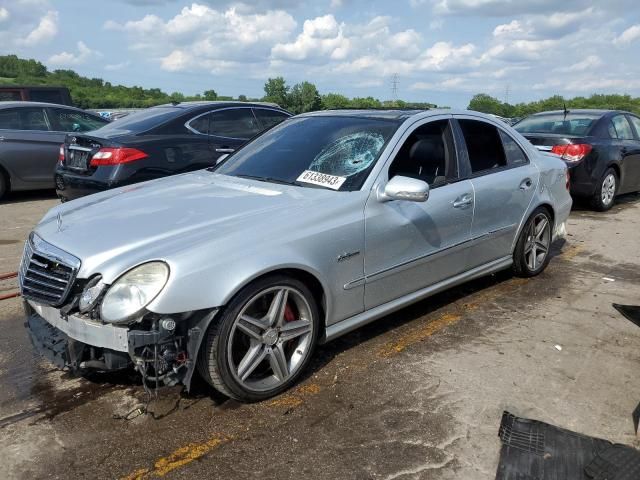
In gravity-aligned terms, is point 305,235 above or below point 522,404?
above

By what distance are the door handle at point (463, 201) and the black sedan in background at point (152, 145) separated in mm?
2807

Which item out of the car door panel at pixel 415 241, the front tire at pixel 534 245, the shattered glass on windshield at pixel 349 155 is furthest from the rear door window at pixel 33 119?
the front tire at pixel 534 245

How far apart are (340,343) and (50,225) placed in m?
2.03

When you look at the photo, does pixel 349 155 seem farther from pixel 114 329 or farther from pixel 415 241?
pixel 114 329

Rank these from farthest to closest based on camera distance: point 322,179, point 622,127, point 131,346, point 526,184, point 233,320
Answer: point 622,127 → point 526,184 → point 322,179 → point 233,320 → point 131,346

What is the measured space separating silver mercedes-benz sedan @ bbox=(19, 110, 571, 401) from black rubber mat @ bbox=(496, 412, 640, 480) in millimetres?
1183

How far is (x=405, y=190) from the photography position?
3590 mm

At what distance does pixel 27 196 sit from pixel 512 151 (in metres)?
8.52

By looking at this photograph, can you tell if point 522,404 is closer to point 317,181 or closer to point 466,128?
point 317,181

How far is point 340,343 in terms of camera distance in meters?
4.07

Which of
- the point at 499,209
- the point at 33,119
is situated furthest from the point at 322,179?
the point at 33,119

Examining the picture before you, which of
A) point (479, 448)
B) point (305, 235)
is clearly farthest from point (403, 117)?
point (479, 448)

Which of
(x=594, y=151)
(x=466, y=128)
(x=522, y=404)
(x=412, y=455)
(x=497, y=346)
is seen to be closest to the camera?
(x=412, y=455)

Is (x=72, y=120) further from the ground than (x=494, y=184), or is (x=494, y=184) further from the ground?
(x=72, y=120)
